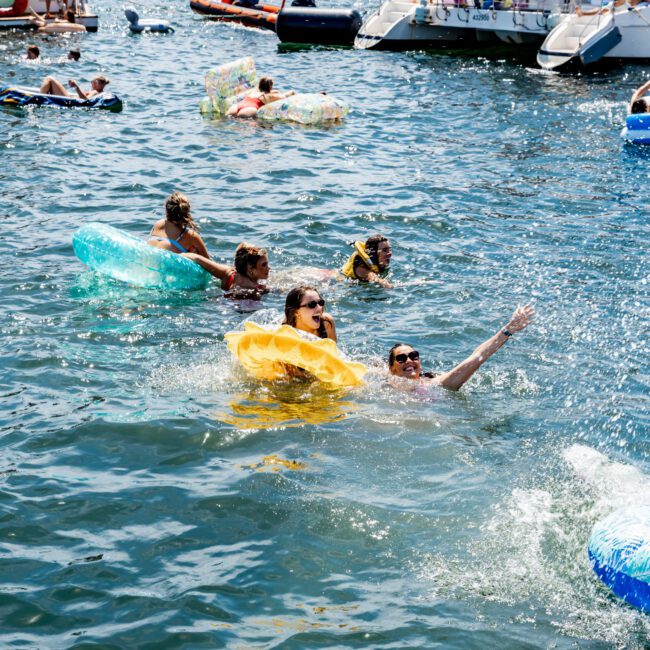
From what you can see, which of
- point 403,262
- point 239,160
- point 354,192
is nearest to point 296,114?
point 239,160

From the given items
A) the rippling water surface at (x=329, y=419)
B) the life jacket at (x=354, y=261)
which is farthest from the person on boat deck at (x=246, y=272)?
the life jacket at (x=354, y=261)

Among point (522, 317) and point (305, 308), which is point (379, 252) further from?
point (522, 317)

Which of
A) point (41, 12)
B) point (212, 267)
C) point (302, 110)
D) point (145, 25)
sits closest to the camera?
point (212, 267)

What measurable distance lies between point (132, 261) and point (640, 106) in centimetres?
1106

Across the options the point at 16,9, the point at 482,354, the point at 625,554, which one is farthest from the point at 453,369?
the point at 16,9

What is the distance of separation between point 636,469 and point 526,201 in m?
7.90

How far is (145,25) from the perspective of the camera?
101 feet

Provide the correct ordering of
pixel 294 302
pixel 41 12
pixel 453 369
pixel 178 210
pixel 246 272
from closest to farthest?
pixel 453 369 → pixel 294 302 → pixel 246 272 → pixel 178 210 → pixel 41 12

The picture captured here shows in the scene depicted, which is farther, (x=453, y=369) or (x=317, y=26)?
(x=317, y=26)

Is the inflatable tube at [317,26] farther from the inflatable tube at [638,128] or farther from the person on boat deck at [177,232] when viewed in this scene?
the person on boat deck at [177,232]

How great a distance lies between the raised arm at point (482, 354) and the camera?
7504 mm

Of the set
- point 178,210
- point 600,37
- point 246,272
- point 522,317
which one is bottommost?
point 246,272

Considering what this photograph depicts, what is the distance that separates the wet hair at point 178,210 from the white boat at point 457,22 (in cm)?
1764

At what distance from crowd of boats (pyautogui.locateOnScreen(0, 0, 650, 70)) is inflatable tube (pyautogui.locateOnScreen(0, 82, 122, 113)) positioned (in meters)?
10.1
